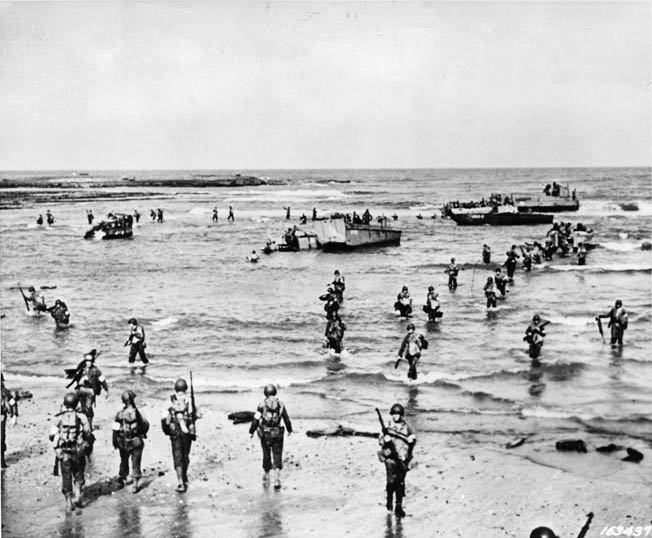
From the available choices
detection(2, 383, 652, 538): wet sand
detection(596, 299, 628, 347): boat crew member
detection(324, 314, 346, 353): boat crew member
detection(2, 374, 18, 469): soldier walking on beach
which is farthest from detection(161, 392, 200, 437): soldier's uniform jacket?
detection(596, 299, 628, 347): boat crew member

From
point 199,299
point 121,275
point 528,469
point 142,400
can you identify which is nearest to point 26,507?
point 142,400

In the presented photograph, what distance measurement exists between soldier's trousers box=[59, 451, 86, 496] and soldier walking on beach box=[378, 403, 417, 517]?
437 centimetres

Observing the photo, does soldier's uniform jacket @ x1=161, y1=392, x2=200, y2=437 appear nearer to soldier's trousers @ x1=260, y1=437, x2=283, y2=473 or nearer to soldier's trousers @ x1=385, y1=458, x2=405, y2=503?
soldier's trousers @ x1=260, y1=437, x2=283, y2=473

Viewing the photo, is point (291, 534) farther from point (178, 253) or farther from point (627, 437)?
point (178, 253)

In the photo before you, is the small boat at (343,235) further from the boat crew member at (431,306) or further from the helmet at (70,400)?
the helmet at (70,400)

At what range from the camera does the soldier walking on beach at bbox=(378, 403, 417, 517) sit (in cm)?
1044

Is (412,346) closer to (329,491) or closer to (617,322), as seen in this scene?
(329,491)

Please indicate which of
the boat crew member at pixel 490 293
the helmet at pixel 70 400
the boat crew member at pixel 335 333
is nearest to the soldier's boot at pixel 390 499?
the helmet at pixel 70 400

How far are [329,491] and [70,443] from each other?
399cm

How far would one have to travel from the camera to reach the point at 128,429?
1126 centimetres

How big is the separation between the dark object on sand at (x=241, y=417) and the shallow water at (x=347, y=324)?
51.8 inches

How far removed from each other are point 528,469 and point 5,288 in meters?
30.6

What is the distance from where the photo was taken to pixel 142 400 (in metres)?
17.4

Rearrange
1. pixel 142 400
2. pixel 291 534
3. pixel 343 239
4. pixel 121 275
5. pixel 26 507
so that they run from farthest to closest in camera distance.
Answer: pixel 343 239
pixel 121 275
pixel 142 400
pixel 26 507
pixel 291 534
